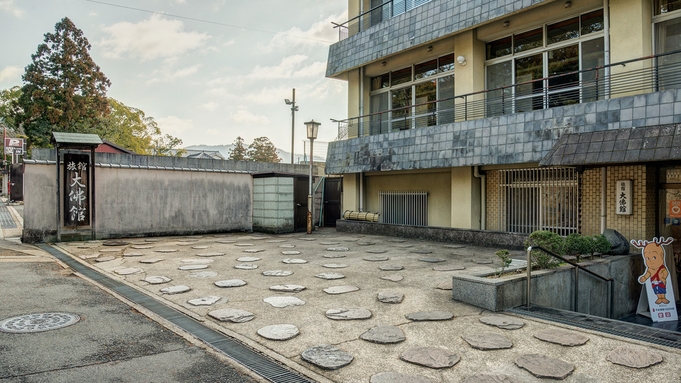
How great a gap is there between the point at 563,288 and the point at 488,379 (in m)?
4.27

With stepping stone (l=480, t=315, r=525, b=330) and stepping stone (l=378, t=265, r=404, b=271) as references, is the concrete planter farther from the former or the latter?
stepping stone (l=378, t=265, r=404, b=271)

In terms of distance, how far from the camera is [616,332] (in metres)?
5.06

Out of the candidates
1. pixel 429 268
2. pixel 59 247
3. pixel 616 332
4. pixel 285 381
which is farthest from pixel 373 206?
pixel 285 381

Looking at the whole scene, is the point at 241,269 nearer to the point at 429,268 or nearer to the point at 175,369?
the point at 429,268

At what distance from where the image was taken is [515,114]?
1174cm

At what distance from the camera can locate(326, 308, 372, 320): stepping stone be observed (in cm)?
558

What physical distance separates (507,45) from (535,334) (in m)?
11.1

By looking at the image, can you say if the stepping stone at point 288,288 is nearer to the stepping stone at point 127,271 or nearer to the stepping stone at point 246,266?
the stepping stone at point 246,266

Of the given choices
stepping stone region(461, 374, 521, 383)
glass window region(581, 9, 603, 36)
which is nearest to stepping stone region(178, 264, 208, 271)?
stepping stone region(461, 374, 521, 383)

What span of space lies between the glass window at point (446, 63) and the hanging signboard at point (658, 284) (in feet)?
29.9

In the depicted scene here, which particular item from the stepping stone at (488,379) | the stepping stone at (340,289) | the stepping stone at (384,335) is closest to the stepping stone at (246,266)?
the stepping stone at (340,289)

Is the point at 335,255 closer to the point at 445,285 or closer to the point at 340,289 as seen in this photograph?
the point at 340,289

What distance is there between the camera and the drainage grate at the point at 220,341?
12.8 feet

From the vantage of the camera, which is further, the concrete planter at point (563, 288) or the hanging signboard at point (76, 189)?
the hanging signboard at point (76, 189)
